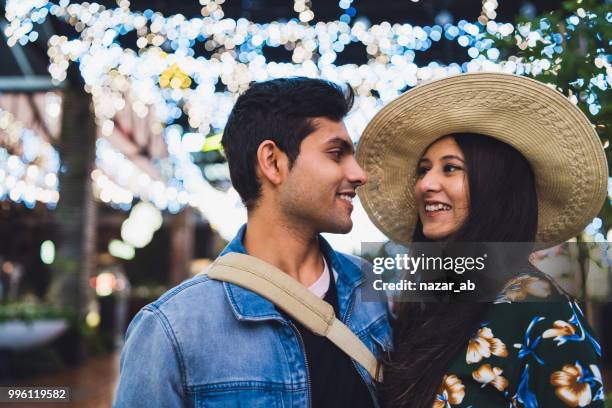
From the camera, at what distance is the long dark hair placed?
162 cm

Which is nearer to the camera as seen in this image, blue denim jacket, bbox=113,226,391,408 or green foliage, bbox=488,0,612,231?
blue denim jacket, bbox=113,226,391,408

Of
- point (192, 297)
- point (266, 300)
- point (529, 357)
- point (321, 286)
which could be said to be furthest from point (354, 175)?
point (529, 357)

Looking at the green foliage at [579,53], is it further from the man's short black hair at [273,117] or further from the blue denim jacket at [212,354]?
the blue denim jacket at [212,354]

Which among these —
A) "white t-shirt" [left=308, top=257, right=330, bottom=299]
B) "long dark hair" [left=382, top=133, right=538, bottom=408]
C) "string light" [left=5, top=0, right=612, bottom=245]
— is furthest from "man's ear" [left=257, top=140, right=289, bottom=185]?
"string light" [left=5, top=0, right=612, bottom=245]

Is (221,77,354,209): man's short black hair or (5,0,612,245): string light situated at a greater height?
(5,0,612,245): string light

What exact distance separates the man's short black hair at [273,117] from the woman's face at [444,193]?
0.34 metres

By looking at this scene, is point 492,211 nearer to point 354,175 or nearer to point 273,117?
point 354,175

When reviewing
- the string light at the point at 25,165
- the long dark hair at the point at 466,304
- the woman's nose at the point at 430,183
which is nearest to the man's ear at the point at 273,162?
the woman's nose at the point at 430,183

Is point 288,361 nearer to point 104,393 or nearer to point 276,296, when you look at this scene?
point 276,296

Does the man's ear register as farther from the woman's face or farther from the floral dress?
the floral dress

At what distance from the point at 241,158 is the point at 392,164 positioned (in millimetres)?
585

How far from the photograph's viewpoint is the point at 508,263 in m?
1.72

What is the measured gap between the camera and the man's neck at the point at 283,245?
6.02ft

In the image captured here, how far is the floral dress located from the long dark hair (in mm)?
53
